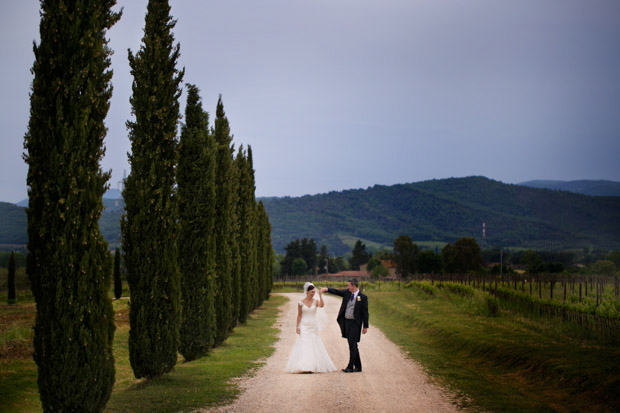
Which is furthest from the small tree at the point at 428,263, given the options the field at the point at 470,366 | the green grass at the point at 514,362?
the green grass at the point at 514,362

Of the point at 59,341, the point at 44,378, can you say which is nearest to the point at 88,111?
the point at 59,341

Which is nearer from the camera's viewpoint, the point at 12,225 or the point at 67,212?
the point at 67,212

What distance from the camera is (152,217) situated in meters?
12.5

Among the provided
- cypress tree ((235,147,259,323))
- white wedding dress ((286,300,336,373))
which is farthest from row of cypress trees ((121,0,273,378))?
cypress tree ((235,147,259,323))

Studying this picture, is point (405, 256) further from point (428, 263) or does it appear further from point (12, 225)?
point (12, 225)

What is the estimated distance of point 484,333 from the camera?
18.9 meters

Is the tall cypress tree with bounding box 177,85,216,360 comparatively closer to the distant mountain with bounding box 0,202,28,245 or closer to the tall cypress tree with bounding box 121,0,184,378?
the tall cypress tree with bounding box 121,0,184,378

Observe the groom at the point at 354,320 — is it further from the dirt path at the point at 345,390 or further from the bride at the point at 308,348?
the bride at the point at 308,348

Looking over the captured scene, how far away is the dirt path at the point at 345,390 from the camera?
9.84 m

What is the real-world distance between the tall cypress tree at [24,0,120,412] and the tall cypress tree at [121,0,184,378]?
333 centimetres

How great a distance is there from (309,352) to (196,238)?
4.52m

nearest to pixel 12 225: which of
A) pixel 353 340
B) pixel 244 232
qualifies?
pixel 244 232

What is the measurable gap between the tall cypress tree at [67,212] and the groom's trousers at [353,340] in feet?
19.3

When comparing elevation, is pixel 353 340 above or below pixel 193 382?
above
